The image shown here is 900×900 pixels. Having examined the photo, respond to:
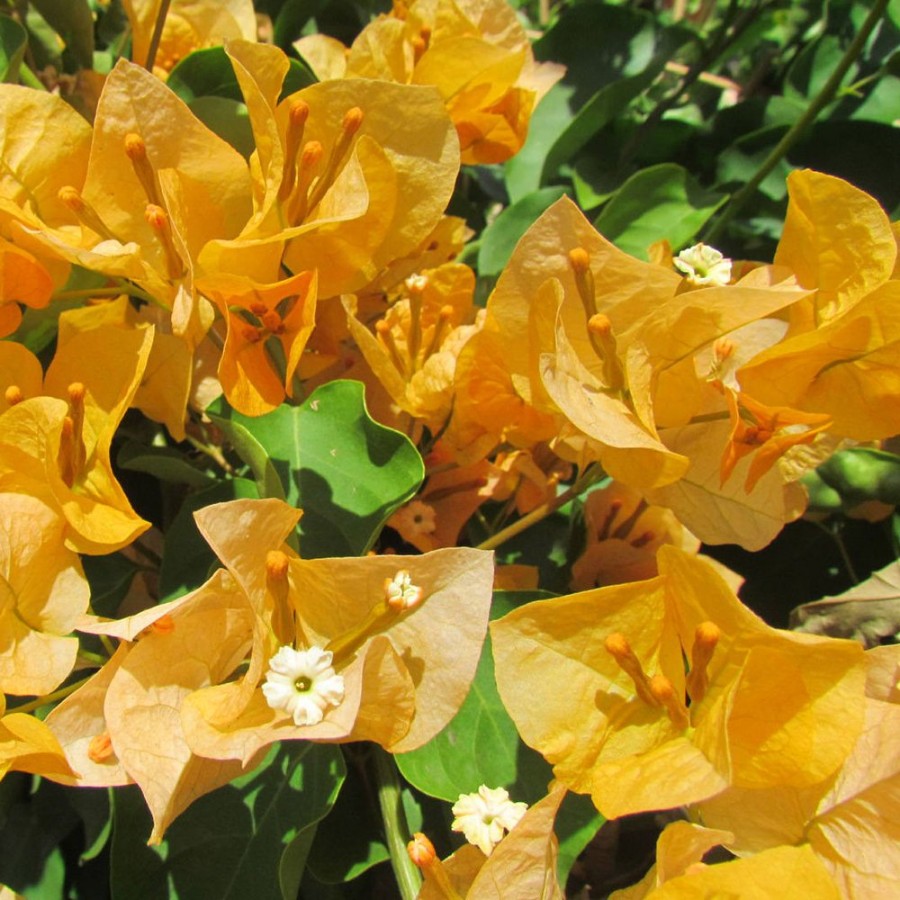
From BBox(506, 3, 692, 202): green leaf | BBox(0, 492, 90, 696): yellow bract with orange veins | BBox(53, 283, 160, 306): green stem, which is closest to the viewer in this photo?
BBox(0, 492, 90, 696): yellow bract with orange veins

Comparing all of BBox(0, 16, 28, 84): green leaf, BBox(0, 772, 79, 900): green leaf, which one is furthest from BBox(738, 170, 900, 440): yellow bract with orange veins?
BBox(0, 772, 79, 900): green leaf

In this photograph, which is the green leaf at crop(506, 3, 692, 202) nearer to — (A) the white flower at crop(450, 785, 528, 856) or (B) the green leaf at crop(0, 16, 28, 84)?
(B) the green leaf at crop(0, 16, 28, 84)

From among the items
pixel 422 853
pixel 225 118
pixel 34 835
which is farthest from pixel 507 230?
pixel 34 835

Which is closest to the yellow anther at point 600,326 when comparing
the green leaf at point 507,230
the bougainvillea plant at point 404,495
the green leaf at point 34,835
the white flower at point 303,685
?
the bougainvillea plant at point 404,495

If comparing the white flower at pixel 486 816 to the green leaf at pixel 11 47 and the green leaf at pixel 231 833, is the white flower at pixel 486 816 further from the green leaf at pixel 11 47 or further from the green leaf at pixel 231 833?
the green leaf at pixel 11 47

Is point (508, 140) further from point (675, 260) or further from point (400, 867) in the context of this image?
point (400, 867)

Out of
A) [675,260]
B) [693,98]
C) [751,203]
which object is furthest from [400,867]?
[693,98]

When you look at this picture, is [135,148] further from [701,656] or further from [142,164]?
[701,656]

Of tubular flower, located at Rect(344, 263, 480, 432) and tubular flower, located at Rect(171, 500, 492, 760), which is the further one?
tubular flower, located at Rect(344, 263, 480, 432)
